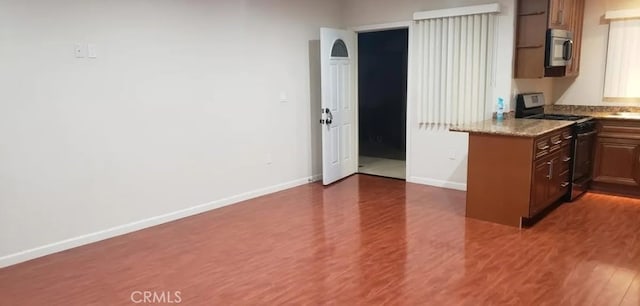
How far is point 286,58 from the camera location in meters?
5.52

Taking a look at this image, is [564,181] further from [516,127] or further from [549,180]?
[516,127]

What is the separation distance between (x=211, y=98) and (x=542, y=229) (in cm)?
336

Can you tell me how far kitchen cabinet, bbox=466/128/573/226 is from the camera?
4016 mm

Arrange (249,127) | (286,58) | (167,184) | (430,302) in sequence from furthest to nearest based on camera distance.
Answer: (286,58) < (249,127) < (167,184) < (430,302)

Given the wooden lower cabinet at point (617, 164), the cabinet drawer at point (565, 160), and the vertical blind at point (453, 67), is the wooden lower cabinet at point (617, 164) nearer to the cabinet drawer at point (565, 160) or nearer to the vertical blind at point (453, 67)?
the cabinet drawer at point (565, 160)

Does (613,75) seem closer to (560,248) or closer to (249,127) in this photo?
(560,248)

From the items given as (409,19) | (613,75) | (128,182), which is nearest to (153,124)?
(128,182)

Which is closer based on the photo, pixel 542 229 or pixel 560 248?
pixel 560 248

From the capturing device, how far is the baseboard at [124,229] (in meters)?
3.56

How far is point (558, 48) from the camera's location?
15.5 ft

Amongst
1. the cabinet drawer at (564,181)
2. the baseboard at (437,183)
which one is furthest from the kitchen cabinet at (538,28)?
the baseboard at (437,183)

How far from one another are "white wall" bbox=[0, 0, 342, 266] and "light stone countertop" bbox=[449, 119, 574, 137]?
7.26 feet

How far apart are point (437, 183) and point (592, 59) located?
7.61 feet

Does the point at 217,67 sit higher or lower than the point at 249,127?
higher
